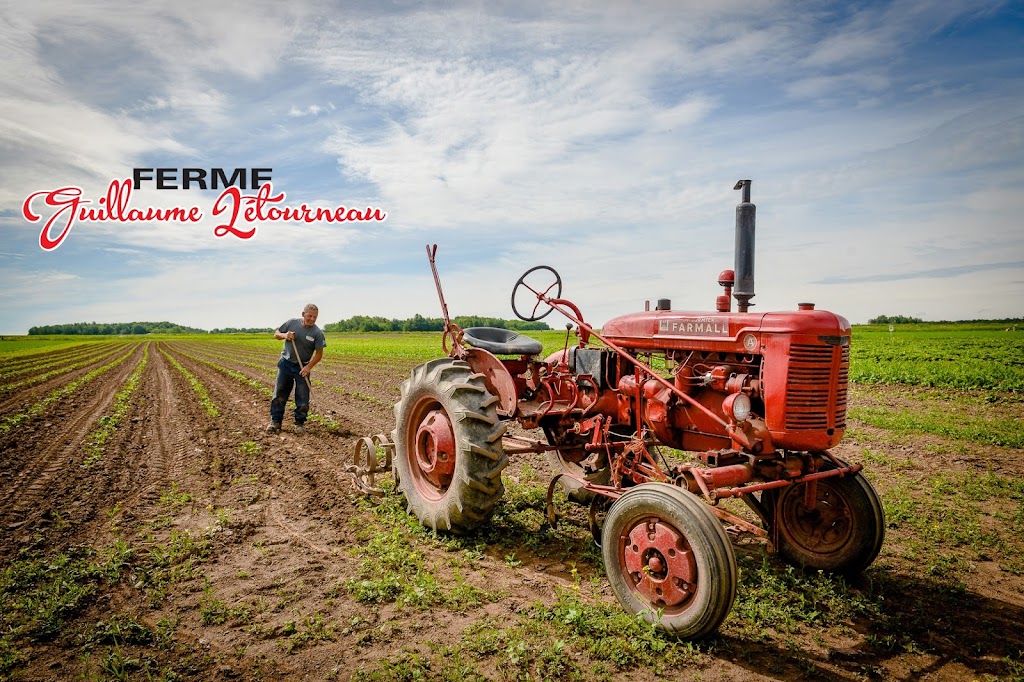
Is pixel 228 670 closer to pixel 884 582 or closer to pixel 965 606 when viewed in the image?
pixel 884 582

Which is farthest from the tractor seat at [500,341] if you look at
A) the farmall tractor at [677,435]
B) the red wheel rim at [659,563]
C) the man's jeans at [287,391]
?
the man's jeans at [287,391]

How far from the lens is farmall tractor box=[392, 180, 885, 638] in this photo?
347cm

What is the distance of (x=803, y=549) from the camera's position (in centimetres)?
432

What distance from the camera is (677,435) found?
4473 mm

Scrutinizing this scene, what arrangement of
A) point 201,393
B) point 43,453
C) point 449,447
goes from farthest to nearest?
point 201,393
point 43,453
point 449,447

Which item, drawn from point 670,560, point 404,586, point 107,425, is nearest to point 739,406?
point 670,560

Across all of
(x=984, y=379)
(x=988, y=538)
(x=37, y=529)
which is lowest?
(x=37, y=529)

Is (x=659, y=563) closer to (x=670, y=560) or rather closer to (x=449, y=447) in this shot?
(x=670, y=560)

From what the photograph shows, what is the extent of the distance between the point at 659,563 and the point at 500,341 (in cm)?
304

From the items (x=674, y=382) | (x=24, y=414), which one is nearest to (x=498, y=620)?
(x=674, y=382)

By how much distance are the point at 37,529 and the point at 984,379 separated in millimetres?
17977

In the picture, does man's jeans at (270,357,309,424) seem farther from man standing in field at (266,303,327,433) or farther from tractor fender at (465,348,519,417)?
tractor fender at (465,348,519,417)

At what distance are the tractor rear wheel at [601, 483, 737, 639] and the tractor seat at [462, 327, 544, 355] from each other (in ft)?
7.40

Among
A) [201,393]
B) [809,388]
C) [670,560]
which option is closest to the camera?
[670,560]
